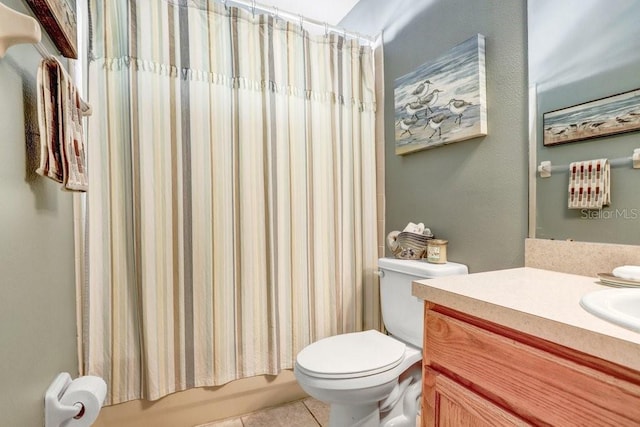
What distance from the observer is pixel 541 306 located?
646 mm

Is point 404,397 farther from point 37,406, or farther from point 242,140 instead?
point 242,140

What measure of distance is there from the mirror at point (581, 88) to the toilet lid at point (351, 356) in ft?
2.32

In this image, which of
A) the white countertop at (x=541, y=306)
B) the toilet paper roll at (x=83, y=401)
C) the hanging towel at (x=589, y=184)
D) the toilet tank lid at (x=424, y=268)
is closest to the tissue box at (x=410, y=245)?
the toilet tank lid at (x=424, y=268)

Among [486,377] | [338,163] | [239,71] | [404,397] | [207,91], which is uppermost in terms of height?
[239,71]

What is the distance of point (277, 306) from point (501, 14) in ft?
5.41

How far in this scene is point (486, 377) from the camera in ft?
2.23

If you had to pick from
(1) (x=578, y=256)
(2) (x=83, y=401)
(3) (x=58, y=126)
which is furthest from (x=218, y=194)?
(1) (x=578, y=256)

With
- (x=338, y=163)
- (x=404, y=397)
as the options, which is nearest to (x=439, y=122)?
(x=338, y=163)

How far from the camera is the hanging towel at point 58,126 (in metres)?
0.78

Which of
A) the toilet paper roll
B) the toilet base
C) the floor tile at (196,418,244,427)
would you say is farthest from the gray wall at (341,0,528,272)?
the toilet paper roll

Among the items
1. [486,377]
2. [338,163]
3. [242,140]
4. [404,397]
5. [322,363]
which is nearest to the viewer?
[486,377]

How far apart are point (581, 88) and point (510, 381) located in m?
0.93

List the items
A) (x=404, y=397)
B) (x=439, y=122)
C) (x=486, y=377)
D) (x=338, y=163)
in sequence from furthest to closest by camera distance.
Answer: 1. (x=338, y=163)
2. (x=439, y=122)
3. (x=404, y=397)
4. (x=486, y=377)

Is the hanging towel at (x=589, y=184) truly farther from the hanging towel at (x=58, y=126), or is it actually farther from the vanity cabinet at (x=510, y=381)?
the hanging towel at (x=58, y=126)
